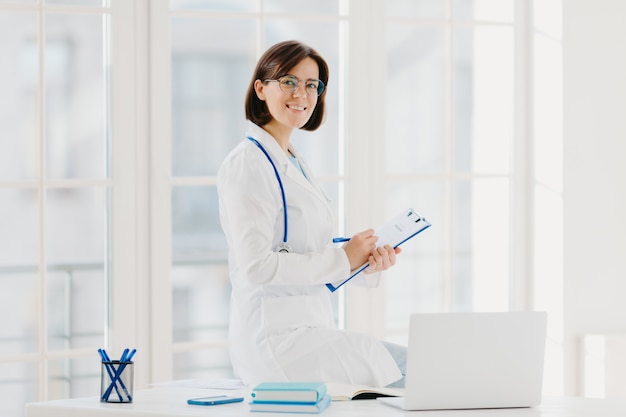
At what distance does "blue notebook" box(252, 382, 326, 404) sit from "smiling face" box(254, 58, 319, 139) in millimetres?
851

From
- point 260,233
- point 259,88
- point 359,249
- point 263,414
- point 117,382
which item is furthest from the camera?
point 259,88

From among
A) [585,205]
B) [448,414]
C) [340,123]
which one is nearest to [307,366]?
[448,414]

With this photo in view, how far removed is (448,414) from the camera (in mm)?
2037

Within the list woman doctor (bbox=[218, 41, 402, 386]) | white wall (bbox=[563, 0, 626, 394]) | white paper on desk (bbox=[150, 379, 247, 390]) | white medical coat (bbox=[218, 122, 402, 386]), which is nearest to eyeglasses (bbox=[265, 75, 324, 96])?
woman doctor (bbox=[218, 41, 402, 386])

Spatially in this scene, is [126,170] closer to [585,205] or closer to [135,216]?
[135,216]

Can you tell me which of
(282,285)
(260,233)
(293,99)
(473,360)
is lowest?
(473,360)

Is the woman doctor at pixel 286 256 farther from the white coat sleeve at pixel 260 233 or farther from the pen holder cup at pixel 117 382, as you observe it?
the pen holder cup at pixel 117 382

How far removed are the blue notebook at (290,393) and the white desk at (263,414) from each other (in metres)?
0.04

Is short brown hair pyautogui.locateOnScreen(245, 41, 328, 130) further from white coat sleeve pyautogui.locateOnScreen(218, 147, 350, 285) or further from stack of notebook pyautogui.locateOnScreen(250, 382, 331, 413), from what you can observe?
stack of notebook pyautogui.locateOnScreen(250, 382, 331, 413)

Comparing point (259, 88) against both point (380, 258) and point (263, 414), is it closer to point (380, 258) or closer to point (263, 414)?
point (380, 258)

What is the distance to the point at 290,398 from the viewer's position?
2031 mm

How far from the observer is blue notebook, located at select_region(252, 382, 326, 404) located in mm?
2016

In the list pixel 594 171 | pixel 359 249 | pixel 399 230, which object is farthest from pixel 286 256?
pixel 594 171

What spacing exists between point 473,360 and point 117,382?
0.82 m
